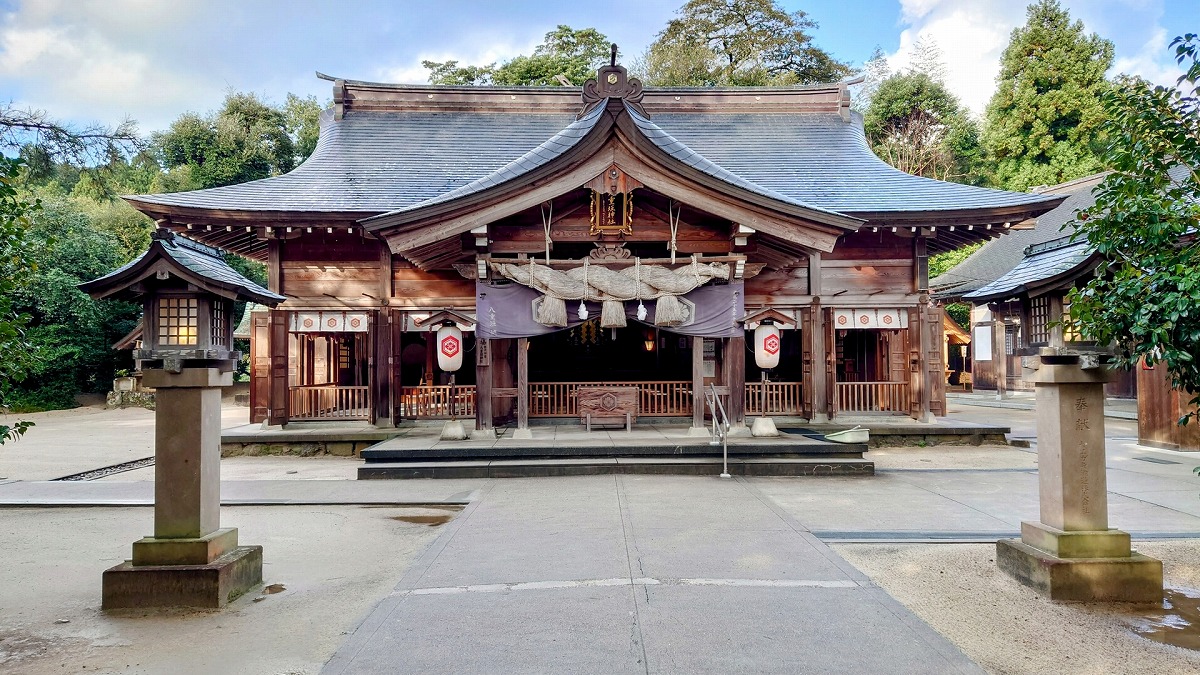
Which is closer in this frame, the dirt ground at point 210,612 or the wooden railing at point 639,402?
the dirt ground at point 210,612

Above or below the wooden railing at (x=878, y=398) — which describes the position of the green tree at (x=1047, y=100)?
above

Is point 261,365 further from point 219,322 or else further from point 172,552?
point 172,552

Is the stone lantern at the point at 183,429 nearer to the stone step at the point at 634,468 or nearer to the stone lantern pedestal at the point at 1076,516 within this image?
the stone step at the point at 634,468

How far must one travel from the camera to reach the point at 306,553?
617 centimetres

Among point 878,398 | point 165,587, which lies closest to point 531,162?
point 165,587

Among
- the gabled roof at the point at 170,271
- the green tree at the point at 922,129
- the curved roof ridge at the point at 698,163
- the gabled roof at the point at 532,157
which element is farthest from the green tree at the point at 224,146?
the green tree at the point at 922,129

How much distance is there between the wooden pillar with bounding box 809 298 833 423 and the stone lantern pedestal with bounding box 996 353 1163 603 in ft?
27.9

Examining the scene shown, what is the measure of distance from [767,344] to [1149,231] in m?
7.81

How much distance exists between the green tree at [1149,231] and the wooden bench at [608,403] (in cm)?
775

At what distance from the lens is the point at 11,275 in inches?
171

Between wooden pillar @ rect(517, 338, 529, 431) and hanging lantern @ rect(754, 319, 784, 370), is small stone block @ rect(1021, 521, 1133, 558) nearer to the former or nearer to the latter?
hanging lantern @ rect(754, 319, 784, 370)

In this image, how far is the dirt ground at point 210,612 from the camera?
3.94 m

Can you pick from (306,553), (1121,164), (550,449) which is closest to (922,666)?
(1121,164)

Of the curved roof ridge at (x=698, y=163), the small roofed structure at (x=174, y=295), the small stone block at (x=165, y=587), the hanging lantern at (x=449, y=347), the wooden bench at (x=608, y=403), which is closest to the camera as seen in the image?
the small stone block at (x=165, y=587)
